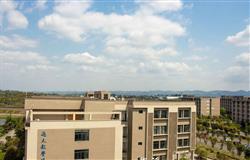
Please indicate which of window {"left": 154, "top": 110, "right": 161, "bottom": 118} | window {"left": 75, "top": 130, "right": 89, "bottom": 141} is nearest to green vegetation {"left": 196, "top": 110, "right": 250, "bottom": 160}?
window {"left": 154, "top": 110, "right": 161, "bottom": 118}

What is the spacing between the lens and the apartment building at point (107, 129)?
13797 millimetres

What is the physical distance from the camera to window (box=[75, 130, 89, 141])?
1437 cm

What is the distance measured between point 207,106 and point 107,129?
71.9 metres

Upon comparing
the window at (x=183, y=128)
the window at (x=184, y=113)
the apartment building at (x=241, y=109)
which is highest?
the window at (x=184, y=113)

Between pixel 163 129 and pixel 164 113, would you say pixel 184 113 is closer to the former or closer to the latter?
pixel 164 113

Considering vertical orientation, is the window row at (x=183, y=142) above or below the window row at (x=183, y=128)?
below

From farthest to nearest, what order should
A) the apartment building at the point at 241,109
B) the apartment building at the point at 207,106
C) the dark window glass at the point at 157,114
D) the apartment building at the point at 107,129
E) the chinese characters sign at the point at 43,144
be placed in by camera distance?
the apartment building at the point at 207,106
the apartment building at the point at 241,109
the dark window glass at the point at 157,114
the apartment building at the point at 107,129
the chinese characters sign at the point at 43,144

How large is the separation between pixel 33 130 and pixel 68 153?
1962 mm

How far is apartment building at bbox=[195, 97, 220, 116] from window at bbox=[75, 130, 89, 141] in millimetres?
70673

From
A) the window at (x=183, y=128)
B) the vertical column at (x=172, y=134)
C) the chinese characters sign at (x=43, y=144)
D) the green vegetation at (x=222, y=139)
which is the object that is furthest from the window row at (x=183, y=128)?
the chinese characters sign at (x=43, y=144)

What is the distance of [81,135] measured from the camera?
47.6 feet

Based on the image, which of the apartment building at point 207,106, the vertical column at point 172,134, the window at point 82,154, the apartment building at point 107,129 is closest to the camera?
the apartment building at point 107,129

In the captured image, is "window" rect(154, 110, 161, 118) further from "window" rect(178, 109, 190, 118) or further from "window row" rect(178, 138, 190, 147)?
"window row" rect(178, 138, 190, 147)

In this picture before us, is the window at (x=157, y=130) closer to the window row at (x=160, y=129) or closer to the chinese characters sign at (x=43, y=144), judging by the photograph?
the window row at (x=160, y=129)
